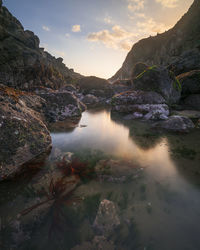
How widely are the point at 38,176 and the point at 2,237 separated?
130cm

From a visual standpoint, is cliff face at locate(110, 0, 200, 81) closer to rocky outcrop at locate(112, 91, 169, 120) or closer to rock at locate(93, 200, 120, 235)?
rocky outcrop at locate(112, 91, 169, 120)

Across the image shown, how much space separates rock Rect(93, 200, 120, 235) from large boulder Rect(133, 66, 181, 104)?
13132 mm

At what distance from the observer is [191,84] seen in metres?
14.5

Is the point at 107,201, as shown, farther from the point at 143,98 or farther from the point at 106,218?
the point at 143,98

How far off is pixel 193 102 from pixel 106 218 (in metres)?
16.5

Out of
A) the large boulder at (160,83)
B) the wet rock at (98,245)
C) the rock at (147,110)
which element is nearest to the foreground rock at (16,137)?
the wet rock at (98,245)

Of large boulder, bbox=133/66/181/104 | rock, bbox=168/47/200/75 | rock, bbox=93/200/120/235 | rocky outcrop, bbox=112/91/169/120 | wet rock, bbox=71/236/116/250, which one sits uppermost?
rock, bbox=168/47/200/75

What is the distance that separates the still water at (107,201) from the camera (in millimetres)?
1772

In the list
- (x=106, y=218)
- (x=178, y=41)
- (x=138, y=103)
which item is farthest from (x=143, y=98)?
(x=178, y=41)

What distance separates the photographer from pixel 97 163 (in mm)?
3631

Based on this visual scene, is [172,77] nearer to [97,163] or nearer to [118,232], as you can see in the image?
[97,163]

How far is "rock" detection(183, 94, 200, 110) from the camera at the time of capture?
13.0 m

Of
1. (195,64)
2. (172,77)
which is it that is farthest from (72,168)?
(195,64)

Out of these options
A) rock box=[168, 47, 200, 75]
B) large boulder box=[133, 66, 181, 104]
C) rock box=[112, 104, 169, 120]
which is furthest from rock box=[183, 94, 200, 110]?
rock box=[168, 47, 200, 75]
